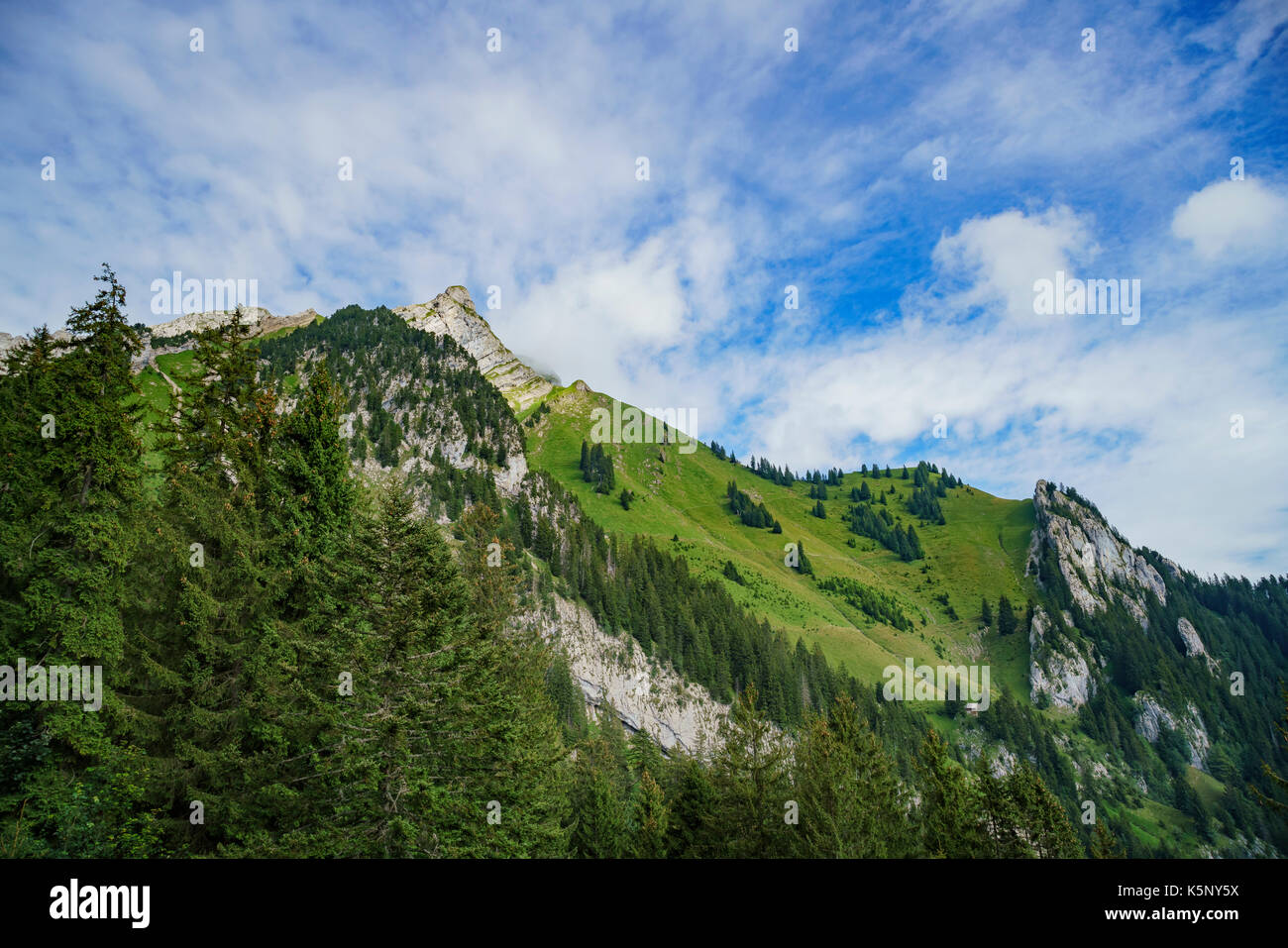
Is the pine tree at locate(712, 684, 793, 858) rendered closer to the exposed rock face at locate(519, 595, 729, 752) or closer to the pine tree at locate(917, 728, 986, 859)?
the pine tree at locate(917, 728, 986, 859)

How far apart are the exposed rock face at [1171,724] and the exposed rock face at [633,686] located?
545ft

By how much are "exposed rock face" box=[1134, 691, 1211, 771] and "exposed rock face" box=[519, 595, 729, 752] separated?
166240 millimetres

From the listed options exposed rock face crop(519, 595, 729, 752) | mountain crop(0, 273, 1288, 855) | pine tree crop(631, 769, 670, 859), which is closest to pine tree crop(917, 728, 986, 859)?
mountain crop(0, 273, 1288, 855)

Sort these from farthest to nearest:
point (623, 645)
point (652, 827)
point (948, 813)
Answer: point (623, 645), point (652, 827), point (948, 813)

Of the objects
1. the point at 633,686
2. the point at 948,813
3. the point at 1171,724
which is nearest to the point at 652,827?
the point at 948,813

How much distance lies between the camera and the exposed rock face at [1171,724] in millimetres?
187625

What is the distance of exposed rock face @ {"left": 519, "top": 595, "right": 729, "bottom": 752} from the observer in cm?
11050

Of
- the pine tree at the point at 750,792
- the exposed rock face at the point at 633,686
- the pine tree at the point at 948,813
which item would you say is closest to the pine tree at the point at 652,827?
the pine tree at the point at 750,792

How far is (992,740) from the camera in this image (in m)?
155

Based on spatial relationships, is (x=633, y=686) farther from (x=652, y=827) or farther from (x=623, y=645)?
(x=652, y=827)

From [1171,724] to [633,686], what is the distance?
19110 cm

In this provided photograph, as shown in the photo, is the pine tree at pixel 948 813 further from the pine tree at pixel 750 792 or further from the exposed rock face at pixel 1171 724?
the exposed rock face at pixel 1171 724

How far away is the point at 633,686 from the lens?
114312 millimetres
